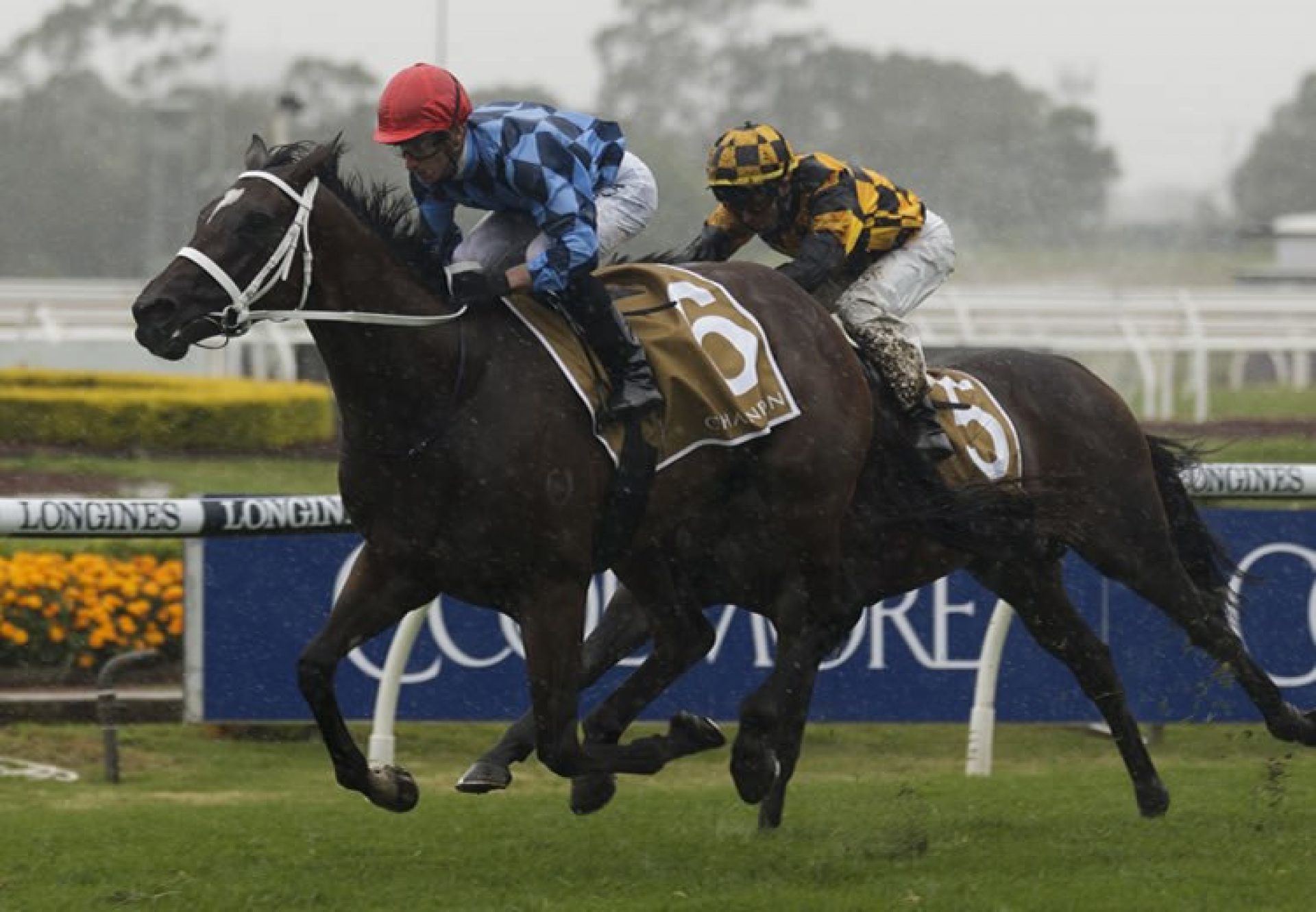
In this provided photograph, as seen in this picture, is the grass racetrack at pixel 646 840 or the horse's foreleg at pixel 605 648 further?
the horse's foreleg at pixel 605 648

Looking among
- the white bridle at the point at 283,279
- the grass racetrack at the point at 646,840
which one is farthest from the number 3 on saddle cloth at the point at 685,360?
the grass racetrack at the point at 646,840

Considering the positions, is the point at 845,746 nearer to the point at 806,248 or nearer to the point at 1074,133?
the point at 806,248

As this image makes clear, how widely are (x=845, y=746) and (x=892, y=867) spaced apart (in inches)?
108

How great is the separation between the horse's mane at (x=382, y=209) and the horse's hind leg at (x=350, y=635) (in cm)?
60

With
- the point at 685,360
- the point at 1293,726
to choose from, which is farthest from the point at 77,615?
the point at 1293,726

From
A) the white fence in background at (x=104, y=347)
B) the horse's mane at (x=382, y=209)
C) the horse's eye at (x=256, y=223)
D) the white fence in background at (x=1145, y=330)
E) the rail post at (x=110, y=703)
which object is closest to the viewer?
the horse's eye at (x=256, y=223)

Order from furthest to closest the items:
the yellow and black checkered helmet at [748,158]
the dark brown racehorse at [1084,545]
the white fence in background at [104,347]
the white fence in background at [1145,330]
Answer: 1. the white fence in background at [104,347]
2. the white fence in background at [1145,330]
3. the dark brown racehorse at [1084,545]
4. the yellow and black checkered helmet at [748,158]

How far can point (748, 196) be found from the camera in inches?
212

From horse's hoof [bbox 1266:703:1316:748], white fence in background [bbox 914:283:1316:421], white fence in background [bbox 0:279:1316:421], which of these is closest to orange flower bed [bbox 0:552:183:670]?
horse's hoof [bbox 1266:703:1316:748]

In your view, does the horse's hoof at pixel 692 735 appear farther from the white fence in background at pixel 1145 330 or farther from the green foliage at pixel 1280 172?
the green foliage at pixel 1280 172

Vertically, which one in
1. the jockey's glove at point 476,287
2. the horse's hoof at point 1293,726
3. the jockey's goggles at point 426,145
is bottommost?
the horse's hoof at point 1293,726

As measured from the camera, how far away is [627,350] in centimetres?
475

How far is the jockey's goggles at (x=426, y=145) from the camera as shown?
4.54 m

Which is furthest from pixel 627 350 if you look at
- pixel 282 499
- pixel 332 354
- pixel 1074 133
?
pixel 1074 133
